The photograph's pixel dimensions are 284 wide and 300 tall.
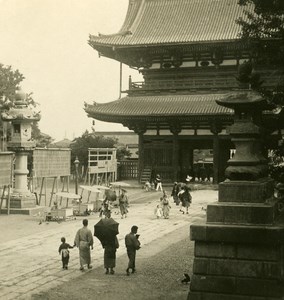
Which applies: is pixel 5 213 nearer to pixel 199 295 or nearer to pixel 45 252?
pixel 45 252

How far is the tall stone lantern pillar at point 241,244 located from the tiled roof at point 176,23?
88.8 ft

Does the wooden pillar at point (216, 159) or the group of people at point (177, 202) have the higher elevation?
the wooden pillar at point (216, 159)

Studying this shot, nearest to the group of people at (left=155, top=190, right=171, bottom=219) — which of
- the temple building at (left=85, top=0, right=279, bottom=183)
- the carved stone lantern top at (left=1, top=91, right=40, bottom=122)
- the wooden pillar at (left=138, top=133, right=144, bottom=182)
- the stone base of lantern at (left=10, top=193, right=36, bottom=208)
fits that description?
the stone base of lantern at (left=10, top=193, right=36, bottom=208)

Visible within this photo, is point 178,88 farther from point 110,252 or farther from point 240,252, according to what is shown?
point 240,252

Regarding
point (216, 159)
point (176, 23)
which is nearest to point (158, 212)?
point (216, 159)

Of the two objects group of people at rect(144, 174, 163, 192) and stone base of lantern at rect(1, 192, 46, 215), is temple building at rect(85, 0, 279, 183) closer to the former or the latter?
group of people at rect(144, 174, 163, 192)

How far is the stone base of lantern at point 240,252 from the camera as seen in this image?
31.1ft

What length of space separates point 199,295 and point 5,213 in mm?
15803

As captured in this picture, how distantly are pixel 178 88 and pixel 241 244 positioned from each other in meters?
29.0

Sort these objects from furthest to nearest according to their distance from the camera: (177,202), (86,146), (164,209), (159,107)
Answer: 1. (86,146)
2. (159,107)
3. (177,202)
4. (164,209)

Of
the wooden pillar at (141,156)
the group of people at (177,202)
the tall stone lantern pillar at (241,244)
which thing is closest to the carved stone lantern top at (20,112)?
the group of people at (177,202)

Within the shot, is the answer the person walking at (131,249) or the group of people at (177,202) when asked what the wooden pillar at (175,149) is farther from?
the person walking at (131,249)

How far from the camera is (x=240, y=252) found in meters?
9.66

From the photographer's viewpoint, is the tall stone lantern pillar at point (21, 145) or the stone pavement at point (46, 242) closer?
the stone pavement at point (46, 242)
